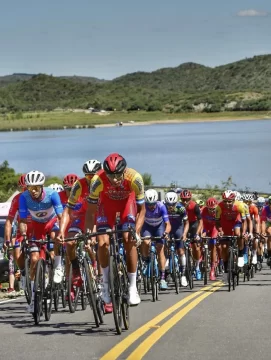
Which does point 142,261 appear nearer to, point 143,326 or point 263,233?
point 143,326

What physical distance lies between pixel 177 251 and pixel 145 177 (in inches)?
1638

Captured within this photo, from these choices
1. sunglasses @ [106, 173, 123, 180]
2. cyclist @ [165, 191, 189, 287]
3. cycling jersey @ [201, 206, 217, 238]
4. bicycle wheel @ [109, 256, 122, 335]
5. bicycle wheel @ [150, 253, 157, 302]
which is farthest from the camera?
cycling jersey @ [201, 206, 217, 238]

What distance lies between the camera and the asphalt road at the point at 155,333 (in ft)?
29.3

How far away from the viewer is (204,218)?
20.9 meters

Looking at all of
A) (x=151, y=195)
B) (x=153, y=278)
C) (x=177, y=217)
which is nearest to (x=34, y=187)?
(x=153, y=278)

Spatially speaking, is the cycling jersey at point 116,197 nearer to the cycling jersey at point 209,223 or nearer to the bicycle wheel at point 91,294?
the bicycle wheel at point 91,294

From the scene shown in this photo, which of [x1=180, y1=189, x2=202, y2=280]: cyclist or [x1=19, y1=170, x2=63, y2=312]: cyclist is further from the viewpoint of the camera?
[x1=180, y1=189, x2=202, y2=280]: cyclist

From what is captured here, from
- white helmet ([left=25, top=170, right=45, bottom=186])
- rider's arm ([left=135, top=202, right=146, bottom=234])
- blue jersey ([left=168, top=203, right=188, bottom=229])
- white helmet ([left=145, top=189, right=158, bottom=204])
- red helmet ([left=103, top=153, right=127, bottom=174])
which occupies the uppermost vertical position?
red helmet ([left=103, top=153, right=127, bottom=174])

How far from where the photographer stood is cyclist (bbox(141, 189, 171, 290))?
1642cm

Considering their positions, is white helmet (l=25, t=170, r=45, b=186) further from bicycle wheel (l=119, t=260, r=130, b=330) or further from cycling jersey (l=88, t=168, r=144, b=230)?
bicycle wheel (l=119, t=260, r=130, b=330)

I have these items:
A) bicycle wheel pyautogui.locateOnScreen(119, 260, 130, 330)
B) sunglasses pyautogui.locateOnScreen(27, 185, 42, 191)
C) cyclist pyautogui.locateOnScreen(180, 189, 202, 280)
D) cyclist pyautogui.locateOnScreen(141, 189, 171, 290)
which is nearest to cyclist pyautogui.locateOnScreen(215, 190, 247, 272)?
cyclist pyautogui.locateOnScreen(180, 189, 202, 280)

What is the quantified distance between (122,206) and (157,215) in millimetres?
6059

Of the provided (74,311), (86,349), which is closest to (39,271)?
(74,311)

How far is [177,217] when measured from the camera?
18.6 m
